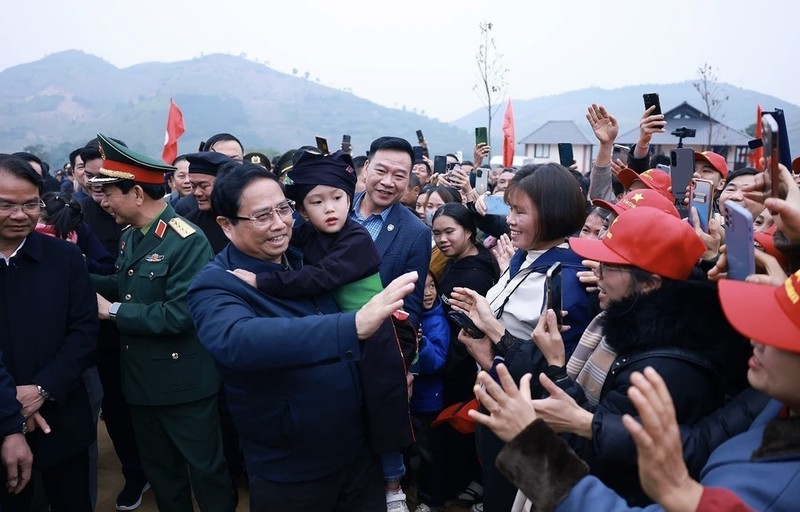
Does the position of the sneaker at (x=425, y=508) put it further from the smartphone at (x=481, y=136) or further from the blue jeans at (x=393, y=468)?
the smartphone at (x=481, y=136)

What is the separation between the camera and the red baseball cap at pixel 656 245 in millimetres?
1889

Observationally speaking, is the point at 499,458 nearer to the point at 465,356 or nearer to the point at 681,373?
the point at 681,373

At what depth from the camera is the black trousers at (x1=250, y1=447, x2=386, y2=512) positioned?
2.14 m

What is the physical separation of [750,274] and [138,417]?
3141mm

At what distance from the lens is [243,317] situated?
1.89 meters

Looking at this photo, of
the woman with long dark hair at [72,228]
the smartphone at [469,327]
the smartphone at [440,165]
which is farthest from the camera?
the smartphone at [440,165]

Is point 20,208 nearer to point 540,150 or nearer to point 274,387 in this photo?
point 274,387

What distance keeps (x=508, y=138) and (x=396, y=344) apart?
7.59 meters

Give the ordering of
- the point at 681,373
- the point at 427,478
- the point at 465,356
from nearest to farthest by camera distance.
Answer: the point at 681,373 → the point at 465,356 → the point at 427,478

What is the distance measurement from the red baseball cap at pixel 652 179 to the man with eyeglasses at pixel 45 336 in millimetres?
3530

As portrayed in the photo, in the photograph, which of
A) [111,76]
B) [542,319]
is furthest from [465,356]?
[111,76]

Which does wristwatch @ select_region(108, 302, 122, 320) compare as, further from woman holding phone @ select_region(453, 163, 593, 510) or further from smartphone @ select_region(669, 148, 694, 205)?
smartphone @ select_region(669, 148, 694, 205)

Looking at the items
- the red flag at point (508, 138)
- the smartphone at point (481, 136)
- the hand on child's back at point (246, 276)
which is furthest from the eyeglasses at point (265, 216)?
the red flag at point (508, 138)

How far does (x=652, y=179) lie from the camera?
372 cm
